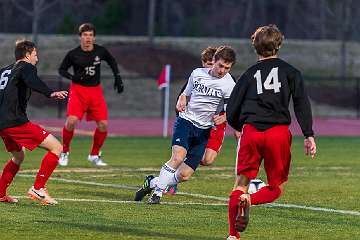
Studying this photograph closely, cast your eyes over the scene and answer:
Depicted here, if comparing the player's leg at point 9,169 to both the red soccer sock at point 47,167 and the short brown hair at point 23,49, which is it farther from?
the short brown hair at point 23,49

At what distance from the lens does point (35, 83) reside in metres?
12.6

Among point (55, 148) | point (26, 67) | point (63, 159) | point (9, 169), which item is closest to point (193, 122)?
point (55, 148)

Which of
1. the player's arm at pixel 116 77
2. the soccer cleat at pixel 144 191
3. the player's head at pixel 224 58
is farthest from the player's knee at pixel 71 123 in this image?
the player's head at pixel 224 58

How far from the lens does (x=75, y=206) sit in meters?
12.9

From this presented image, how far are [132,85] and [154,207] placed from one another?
1324 inches

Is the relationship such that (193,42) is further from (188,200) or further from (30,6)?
(188,200)

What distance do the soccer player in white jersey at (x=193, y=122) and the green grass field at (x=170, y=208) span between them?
30cm

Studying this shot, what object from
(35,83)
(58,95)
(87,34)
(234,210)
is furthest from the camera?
(87,34)

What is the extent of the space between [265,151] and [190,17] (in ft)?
197

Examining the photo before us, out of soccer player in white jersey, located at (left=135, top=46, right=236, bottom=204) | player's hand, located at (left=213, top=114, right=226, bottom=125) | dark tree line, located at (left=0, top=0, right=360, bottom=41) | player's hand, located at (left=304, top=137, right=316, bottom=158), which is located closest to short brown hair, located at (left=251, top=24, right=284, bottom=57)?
player's hand, located at (left=304, top=137, right=316, bottom=158)

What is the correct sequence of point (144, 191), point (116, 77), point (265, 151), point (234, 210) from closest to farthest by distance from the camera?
point (234, 210) < point (265, 151) < point (144, 191) < point (116, 77)

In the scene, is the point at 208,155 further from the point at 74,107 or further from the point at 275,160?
the point at 74,107

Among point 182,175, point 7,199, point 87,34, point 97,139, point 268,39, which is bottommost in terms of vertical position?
point 97,139

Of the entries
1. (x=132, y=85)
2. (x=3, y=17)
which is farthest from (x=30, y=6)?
(x=132, y=85)
